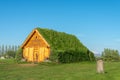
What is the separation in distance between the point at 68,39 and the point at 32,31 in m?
9.44

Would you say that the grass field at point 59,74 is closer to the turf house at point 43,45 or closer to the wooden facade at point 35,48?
the turf house at point 43,45

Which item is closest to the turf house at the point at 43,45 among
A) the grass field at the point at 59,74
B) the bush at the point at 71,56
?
the bush at the point at 71,56

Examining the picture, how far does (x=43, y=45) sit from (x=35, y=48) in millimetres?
2187

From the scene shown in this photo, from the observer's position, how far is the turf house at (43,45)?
4941 cm

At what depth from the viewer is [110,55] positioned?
65625 mm

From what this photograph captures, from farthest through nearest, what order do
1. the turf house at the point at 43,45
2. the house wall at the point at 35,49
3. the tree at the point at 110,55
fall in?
the tree at the point at 110,55 < the house wall at the point at 35,49 < the turf house at the point at 43,45

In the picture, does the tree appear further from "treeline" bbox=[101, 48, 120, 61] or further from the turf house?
the turf house

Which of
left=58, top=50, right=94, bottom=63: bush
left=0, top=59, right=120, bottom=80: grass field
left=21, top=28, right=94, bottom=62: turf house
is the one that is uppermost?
left=21, top=28, right=94, bottom=62: turf house

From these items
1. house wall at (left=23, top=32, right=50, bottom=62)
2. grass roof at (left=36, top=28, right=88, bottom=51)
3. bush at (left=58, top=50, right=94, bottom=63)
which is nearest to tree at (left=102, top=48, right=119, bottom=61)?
grass roof at (left=36, top=28, right=88, bottom=51)

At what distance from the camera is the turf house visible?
4941cm

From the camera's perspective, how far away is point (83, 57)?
56.7m

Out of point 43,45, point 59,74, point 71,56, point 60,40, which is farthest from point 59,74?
point 60,40

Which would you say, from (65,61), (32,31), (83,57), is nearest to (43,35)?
(32,31)

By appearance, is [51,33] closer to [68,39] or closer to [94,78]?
[68,39]
